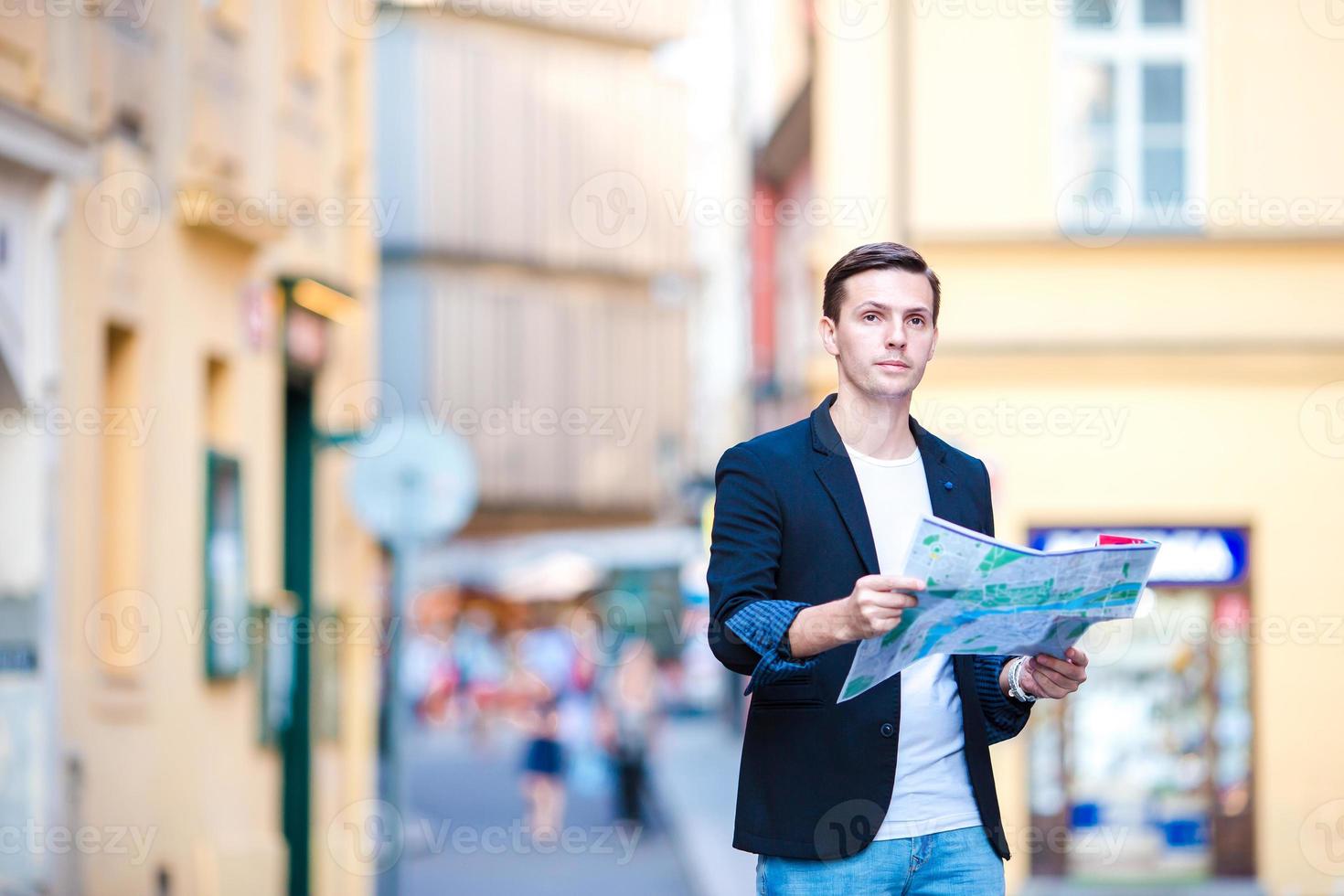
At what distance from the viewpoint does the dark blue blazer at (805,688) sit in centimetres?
357

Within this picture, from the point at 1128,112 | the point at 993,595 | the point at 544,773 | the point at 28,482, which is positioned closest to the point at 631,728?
the point at 544,773

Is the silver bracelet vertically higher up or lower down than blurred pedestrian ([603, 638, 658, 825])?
higher up

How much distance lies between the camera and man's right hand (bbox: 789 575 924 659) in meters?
3.05

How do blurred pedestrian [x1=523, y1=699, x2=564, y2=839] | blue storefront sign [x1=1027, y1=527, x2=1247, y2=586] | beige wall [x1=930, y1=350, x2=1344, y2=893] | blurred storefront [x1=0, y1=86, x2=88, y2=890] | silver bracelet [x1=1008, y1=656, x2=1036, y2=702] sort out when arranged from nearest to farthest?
silver bracelet [x1=1008, y1=656, x2=1036, y2=702]
blurred storefront [x1=0, y1=86, x2=88, y2=890]
beige wall [x1=930, y1=350, x2=1344, y2=893]
blue storefront sign [x1=1027, y1=527, x2=1247, y2=586]
blurred pedestrian [x1=523, y1=699, x2=564, y2=839]

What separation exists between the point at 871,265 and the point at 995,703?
2.86ft

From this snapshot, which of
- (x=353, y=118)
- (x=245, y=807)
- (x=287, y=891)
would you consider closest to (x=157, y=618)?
(x=245, y=807)

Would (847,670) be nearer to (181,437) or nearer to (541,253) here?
(181,437)

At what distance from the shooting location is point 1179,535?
13.9 metres

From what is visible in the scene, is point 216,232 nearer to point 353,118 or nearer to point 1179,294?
point 353,118

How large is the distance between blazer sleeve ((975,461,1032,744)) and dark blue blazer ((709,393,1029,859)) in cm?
14

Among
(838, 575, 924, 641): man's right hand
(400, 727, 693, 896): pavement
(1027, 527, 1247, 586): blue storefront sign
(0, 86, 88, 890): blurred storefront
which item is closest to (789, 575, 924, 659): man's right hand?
(838, 575, 924, 641): man's right hand

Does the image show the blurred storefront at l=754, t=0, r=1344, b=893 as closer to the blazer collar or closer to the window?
the window

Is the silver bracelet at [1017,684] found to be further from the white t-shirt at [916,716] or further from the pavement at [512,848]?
the pavement at [512,848]

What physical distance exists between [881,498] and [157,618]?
7225mm
